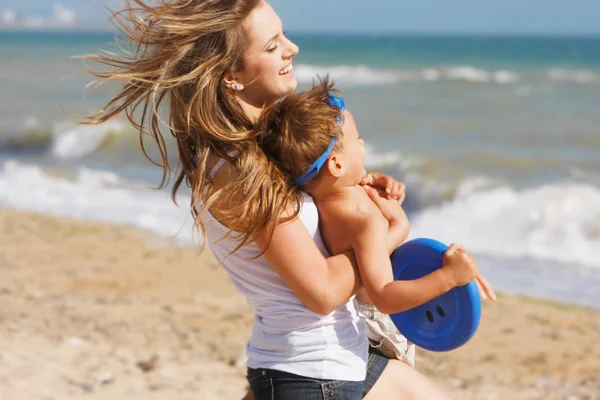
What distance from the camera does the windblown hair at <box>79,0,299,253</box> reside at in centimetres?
220

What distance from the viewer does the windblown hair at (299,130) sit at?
7.20 ft

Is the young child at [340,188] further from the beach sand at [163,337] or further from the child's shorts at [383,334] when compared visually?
the beach sand at [163,337]

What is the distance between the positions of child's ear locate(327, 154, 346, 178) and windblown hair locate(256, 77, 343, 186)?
0.03 metres

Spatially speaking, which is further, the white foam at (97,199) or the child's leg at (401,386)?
the white foam at (97,199)

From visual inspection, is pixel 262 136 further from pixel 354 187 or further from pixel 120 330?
pixel 120 330

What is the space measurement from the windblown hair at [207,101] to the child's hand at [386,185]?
15.4 inches

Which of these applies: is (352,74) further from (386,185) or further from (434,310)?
(434,310)

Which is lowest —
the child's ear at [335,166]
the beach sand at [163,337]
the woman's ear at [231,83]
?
the beach sand at [163,337]

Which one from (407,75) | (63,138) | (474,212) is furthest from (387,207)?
(407,75)

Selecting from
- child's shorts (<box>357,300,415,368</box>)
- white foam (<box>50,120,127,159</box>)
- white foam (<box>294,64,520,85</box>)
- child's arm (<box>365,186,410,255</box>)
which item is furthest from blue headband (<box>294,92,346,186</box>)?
white foam (<box>294,64,520,85</box>)

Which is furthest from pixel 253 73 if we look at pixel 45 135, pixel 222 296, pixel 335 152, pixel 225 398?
pixel 45 135

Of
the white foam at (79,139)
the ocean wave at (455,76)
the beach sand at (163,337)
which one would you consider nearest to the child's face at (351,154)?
the beach sand at (163,337)

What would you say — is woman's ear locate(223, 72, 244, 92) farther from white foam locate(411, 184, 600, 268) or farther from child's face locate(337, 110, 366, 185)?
white foam locate(411, 184, 600, 268)

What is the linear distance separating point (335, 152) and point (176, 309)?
4.15 metres
